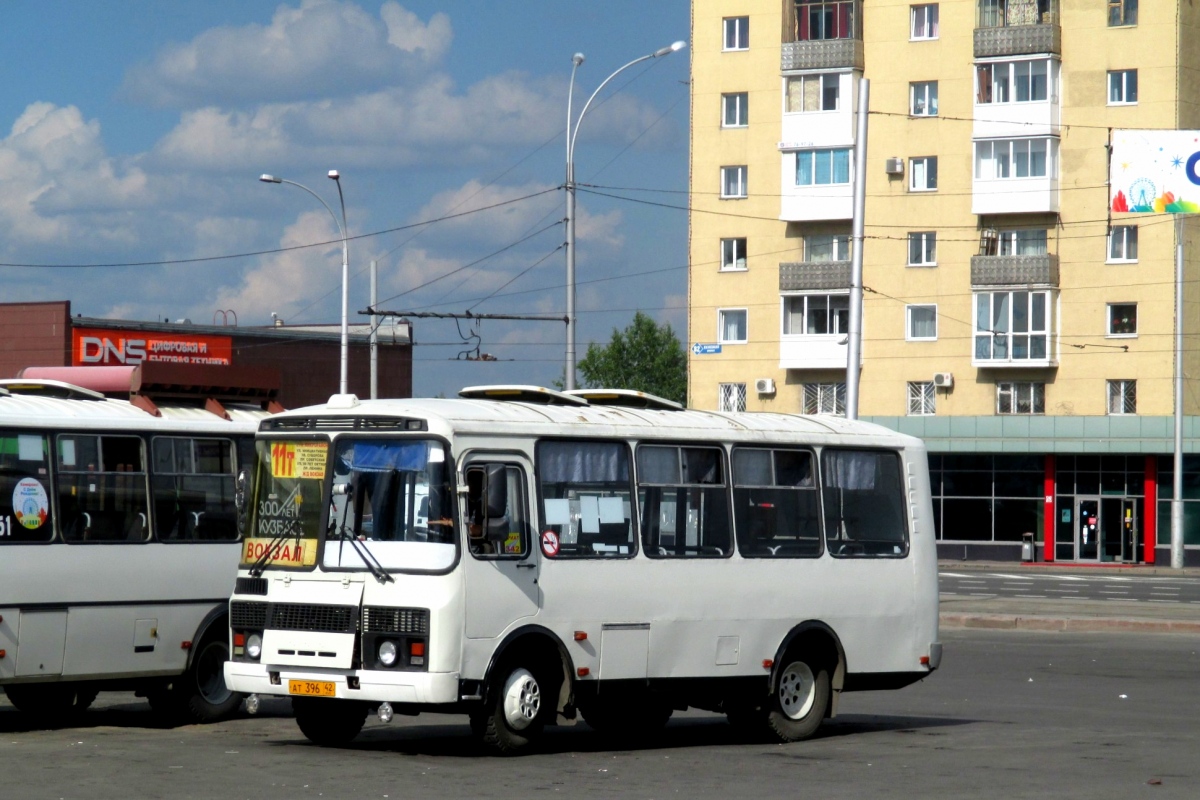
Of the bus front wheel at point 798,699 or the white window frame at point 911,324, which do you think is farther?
the white window frame at point 911,324

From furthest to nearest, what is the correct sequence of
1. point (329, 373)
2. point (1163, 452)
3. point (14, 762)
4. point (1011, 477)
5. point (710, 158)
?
point (329, 373) < point (710, 158) < point (1011, 477) < point (1163, 452) < point (14, 762)

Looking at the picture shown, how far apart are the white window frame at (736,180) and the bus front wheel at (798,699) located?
159 ft

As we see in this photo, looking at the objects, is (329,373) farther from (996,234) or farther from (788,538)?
(788,538)

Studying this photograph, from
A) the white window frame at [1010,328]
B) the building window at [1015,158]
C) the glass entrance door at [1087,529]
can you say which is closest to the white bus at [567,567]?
the glass entrance door at [1087,529]

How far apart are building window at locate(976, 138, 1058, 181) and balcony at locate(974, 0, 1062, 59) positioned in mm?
2929

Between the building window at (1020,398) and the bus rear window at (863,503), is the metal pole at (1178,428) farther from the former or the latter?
the bus rear window at (863,503)

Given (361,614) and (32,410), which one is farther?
(32,410)

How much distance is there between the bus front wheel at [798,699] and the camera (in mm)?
13891

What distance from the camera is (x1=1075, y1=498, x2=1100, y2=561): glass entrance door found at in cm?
5622

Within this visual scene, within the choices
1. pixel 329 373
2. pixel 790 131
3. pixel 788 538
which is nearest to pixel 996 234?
pixel 790 131

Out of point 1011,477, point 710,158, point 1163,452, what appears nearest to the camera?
point 1163,452

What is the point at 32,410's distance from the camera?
45.5ft

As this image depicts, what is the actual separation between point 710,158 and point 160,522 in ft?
162

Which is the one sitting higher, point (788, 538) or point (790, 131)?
point (790, 131)
